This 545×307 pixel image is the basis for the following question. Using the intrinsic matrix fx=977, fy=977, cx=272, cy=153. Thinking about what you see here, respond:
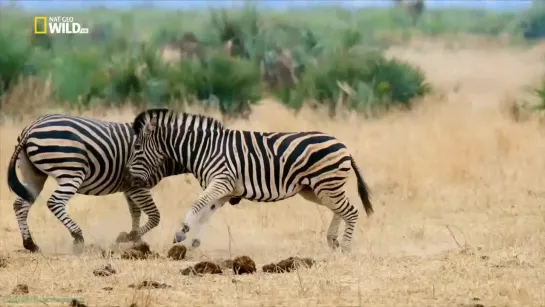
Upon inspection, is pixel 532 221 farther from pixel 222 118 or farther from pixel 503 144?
pixel 222 118

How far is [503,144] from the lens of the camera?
1366 cm

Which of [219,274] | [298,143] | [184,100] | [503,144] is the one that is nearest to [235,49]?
[184,100]

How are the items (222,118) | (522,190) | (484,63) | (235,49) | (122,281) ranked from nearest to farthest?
(122,281), (522,190), (222,118), (235,49), (484,63)

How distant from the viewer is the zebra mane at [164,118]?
953cm

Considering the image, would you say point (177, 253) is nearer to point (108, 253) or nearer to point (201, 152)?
point (108, 253)

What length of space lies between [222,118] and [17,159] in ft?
24.7

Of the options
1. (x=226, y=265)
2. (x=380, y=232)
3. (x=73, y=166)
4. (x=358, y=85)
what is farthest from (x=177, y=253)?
(x=358, y=85)

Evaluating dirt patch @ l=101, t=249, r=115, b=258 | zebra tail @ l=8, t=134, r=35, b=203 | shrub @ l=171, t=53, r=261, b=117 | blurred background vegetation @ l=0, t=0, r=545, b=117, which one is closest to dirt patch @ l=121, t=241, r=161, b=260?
dirt patch @ l=101, t=249, r=115, b=258

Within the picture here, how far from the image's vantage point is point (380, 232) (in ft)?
33.6

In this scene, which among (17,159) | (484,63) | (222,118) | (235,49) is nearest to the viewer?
(17,159)

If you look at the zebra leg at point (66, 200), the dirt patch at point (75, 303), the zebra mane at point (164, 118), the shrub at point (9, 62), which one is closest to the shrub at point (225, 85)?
the shrub at point (9, 62)

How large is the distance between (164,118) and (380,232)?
257 centimetres

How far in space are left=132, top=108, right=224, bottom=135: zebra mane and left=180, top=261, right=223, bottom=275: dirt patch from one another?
2287 mm

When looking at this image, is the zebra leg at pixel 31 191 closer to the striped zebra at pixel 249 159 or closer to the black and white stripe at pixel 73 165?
the black and white stripe at pixel 73 165
